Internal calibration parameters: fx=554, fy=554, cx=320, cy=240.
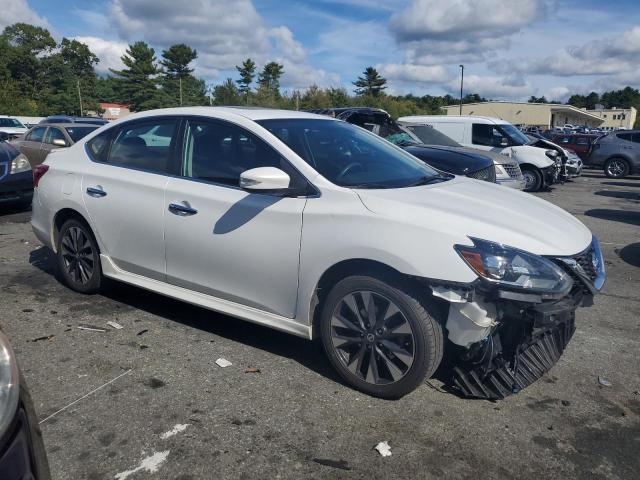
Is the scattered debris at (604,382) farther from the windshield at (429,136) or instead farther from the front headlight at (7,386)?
the windshield at (429,136)

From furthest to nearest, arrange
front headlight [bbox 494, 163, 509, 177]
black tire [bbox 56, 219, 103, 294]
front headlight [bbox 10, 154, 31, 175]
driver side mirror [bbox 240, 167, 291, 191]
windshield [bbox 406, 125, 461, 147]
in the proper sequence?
1. windshield [bbox 406, 125, 461, 147]
2. front headlight [bbox 494, 163, 509, 177]
3. front headlight [bbox 10, 154, 31, 175]
4. black tire [bbox 56, 219, 103, 294]
5. driver side mirror [bbox 240, 167, 291, 191]

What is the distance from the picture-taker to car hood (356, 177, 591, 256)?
3.05 metres

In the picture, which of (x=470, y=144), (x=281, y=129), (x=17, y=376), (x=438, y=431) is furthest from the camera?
(x=470, y=144)

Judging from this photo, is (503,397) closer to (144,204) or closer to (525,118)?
(144,204)

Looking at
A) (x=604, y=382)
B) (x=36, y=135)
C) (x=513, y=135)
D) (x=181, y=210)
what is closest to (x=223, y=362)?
(x=181, y=210)

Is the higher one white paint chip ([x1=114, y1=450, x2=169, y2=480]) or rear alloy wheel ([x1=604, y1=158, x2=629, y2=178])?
rear alloy wheel ([x1=604, y1=158, x2=629, y2=178])

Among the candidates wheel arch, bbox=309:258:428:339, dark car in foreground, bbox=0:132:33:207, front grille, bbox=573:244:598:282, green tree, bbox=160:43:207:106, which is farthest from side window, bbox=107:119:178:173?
green tree, bbox=160:43:207:106

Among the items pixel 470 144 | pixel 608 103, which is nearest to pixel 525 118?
pixel 470 144

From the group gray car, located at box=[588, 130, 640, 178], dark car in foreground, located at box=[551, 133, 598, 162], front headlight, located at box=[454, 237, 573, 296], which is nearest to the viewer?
front headlight, located at box=[454, 237, 573, 296]

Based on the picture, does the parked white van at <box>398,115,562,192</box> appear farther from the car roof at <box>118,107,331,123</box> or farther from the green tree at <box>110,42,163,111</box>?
the green tree at <box>110,42,163,111</box>

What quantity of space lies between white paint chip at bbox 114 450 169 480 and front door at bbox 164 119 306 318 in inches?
46.4

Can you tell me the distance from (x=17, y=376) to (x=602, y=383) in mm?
3427

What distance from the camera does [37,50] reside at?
3346 inches

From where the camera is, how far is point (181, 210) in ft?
13.0
